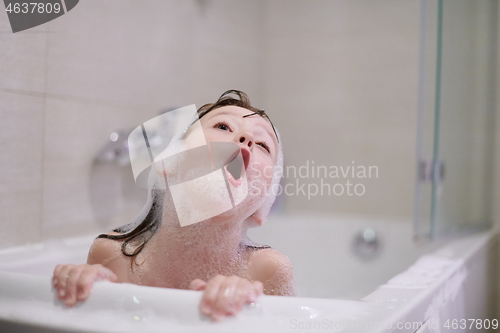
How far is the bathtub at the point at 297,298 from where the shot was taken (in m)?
0.43

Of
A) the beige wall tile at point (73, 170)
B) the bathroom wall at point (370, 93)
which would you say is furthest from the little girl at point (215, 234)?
the bathroom wall at point (370, 93)

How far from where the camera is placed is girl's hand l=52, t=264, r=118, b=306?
0.46m

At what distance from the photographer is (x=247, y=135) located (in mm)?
553

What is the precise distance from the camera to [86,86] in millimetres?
926

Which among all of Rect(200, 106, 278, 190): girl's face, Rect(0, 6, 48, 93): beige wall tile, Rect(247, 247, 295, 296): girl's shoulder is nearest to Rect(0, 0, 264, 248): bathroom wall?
Rect(0, 6, 48, 93): beige wall tile

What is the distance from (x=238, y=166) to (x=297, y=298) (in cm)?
18

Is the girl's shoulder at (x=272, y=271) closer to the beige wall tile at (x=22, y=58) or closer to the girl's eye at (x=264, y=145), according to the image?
the girl's eye at (x=264, y=145)

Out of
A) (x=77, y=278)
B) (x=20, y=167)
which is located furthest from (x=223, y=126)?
(x=20, y=167)

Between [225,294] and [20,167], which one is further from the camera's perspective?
[20,167]

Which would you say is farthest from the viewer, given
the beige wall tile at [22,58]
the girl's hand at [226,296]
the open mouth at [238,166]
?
the beige wall tile at [22,58]

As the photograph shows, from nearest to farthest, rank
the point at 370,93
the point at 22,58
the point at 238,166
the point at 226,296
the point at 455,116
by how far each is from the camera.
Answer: the point at 226,296
the point at 238,166
the point at 22,58
the point at 455,116
the point at 370,93

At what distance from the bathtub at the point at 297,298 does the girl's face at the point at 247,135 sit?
113mm

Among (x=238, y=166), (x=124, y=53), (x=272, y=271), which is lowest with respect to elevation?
(x=272, y=271)

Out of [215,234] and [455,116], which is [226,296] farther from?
[455,116]
